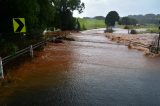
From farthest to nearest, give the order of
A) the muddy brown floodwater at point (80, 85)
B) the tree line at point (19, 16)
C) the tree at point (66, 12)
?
the tree at point (66, 12) < the tree line at point (19, 16) < the muddy brown floodwater at point (80, 85)

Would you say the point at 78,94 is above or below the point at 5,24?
below

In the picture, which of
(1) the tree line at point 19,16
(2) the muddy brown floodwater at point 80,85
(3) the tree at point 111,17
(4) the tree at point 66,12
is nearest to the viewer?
(2) the muddy brown floodwater at point 80,85

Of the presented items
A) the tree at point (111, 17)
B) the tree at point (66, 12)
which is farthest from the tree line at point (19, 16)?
the tree at point (111, 17)

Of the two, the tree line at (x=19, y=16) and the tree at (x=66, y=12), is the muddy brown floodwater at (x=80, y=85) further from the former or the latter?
the tree at (x=66, y=12)

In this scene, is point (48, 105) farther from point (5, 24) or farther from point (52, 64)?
point (5, 24)

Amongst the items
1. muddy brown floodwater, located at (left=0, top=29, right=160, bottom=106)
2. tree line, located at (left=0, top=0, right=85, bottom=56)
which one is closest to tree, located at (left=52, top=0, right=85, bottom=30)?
tree line, located at (left=0, top=0, right=85, bottom=56)

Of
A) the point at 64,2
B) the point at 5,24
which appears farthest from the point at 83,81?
the point at 64,2

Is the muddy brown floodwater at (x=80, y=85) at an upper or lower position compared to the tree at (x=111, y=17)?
lower

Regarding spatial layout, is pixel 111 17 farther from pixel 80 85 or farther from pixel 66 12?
pixel 80 85

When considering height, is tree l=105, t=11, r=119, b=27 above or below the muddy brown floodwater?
above

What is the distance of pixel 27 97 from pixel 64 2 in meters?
57.8

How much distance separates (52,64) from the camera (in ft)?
68.4

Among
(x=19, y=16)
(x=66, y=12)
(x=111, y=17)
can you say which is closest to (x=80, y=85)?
(x=19, y=16)

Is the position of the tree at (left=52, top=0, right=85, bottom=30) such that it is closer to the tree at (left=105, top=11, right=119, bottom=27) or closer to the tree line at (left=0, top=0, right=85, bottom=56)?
the tree line at (left=0, top=0, right=85, bottom=56)
